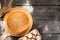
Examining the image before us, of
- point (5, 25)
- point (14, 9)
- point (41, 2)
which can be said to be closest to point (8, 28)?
point (5, 25)

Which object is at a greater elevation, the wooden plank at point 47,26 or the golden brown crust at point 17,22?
the golden brown crust at point 17,22

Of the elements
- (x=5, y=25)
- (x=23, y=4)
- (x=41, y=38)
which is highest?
(x=23, y=4)

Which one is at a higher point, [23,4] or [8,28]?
[23,4]

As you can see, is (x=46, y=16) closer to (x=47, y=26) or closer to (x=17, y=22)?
(x=47, y=26)

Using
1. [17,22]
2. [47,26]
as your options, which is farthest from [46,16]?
[17,22]

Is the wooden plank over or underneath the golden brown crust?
underneath

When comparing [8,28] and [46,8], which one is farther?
[46,8]

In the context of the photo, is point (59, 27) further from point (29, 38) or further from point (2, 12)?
point (2, 12)

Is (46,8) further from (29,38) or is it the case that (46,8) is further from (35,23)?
(29,38)
